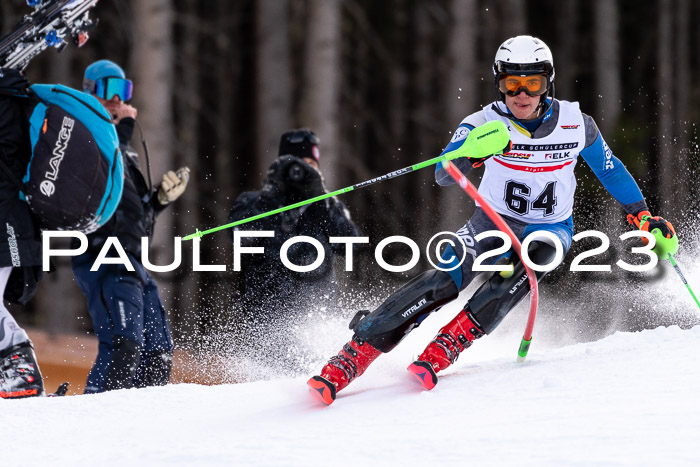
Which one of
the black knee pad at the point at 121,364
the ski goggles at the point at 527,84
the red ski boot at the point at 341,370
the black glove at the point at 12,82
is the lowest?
the black knee pad at the point at 121,364

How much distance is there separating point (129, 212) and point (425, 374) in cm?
211

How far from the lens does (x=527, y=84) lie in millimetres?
4168

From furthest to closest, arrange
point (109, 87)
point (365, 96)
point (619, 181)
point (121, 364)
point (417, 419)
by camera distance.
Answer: point (365, 96) < point (109, 87) < point (121, 364) < point (619, 181) < point (417, 419)

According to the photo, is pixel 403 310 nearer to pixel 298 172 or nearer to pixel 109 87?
pixel 298 172

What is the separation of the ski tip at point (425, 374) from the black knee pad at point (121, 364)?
68.1 inches

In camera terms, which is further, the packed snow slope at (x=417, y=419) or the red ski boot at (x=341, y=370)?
the red ski boot at (x=341, y=370)

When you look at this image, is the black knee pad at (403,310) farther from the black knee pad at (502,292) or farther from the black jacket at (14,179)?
the black jacket at (14,179)

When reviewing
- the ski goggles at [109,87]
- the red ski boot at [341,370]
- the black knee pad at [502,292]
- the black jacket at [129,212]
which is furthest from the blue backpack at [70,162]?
the black knee pad at [502,292]

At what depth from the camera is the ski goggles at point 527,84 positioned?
417 centimetres

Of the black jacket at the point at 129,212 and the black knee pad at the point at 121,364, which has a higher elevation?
the black jacket at the point at 129,212

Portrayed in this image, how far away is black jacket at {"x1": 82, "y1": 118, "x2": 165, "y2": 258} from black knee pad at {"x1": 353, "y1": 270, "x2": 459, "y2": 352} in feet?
5.19

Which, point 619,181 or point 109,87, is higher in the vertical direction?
point 109,87

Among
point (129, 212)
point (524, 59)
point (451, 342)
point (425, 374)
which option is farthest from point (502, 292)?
point (129, 212)

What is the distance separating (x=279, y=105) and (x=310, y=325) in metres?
6.51
